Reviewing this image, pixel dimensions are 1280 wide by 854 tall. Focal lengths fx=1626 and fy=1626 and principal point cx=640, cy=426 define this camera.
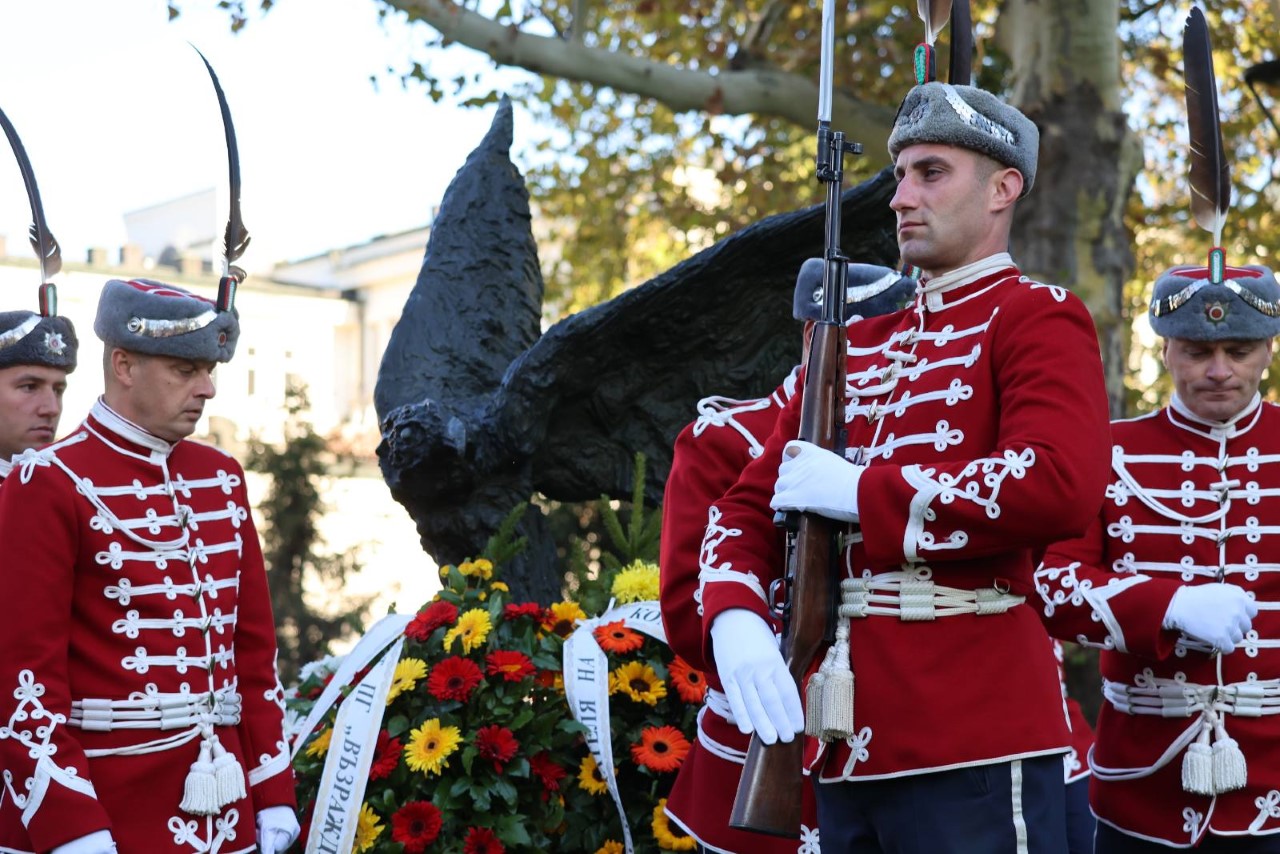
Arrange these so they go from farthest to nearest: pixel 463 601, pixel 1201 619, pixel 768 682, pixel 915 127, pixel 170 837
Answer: pixel 463 601
pixel 170 837
pixel 1201 619
pixel 915 127
pixel 768 682

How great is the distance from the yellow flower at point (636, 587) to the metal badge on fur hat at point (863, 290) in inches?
53.1

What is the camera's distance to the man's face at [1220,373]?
395 cm

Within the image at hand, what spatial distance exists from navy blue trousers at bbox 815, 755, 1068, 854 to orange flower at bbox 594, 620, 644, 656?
2.33 metres

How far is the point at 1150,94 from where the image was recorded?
15.9m

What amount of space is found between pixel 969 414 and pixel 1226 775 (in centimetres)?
144

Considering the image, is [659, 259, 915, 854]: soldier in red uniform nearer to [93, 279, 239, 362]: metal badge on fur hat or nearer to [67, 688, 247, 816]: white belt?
[67, 688, 247, 816]: white belt

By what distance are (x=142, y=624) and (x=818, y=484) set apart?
71.5 inches

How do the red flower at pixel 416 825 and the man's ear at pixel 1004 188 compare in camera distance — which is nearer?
the man's ear at pixel 1004 188

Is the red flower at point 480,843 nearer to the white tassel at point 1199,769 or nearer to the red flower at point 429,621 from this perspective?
the red flower at point 429,621

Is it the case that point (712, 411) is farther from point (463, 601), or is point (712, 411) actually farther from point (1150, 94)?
point (1150, 94)

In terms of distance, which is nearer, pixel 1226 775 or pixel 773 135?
pixel 1226 775

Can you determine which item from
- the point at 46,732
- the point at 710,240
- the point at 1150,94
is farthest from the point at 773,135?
the point at 46,732

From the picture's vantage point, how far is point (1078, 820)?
4.82 metres

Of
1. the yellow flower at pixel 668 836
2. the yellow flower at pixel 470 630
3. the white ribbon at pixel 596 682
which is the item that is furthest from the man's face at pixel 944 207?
the yellow flower at pixel 470 630
